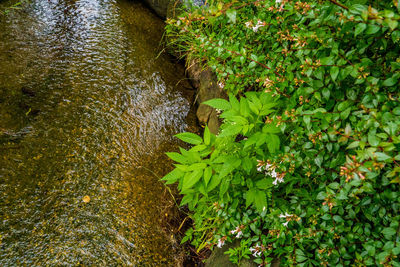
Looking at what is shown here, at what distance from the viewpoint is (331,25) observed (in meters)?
1.22

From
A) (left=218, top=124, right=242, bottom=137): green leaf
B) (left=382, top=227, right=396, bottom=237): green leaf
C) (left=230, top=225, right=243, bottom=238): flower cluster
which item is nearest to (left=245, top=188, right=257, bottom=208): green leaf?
(left=230, top=225, right=243, bottom=238): flower cluster

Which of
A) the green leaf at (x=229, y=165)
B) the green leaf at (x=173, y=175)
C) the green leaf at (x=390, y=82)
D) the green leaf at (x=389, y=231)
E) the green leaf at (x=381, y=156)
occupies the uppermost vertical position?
the green leaf at (x=390, y=82)

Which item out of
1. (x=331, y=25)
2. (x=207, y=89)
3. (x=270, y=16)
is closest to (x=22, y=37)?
(x=207, y=89)

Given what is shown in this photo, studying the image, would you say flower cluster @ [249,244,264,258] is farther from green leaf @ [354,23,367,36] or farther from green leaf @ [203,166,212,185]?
green leaf @ [354,23,367,36]

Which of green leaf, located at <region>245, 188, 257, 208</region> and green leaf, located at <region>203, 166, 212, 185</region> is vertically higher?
green leaf, located at <region>203, 166, 212, 185</region>

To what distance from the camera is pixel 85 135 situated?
268cm

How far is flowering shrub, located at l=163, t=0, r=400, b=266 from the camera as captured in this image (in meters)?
1.02

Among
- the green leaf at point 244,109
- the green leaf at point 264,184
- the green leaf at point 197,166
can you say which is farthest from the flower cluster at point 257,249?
the green leaf at point 244,109

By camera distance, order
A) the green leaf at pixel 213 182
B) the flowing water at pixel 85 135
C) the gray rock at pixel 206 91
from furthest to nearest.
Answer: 1. the gray rock at pixel 206 91
2. the flowing water at pixel 85 135
3. the green leaf at pixel 213 182

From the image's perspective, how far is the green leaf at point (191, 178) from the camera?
1.61m

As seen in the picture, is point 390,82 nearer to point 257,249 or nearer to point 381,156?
point 381,156

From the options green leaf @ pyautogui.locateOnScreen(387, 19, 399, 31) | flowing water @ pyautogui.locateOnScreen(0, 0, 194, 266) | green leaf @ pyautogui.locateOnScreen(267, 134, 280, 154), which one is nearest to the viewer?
green leaf @ pyautogui.locateOnScreen(387, 19, 399, 31)

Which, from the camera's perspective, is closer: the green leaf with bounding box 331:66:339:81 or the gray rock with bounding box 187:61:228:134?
the green leaf with bounding box 331:66:339:81

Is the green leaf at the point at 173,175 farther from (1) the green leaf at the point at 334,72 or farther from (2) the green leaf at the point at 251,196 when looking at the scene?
(1) the green leaf at the point at 334,72
